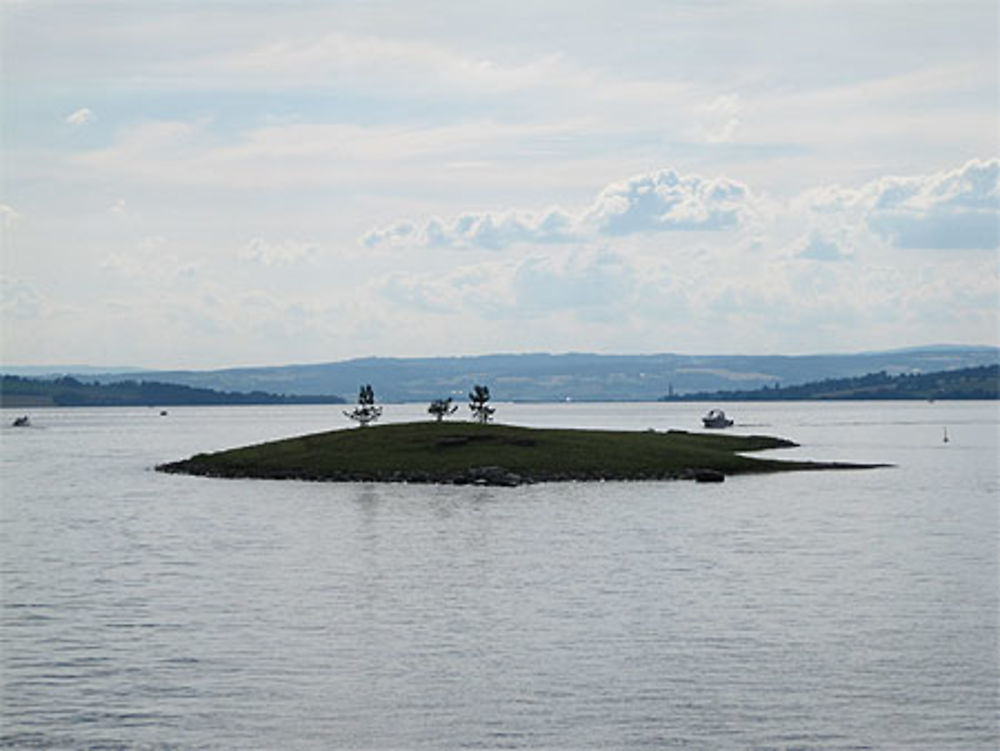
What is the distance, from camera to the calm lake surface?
39688 mm

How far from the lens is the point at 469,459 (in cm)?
14725

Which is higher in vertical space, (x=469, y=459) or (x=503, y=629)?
(x=469, y=459)

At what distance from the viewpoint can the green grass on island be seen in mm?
143000

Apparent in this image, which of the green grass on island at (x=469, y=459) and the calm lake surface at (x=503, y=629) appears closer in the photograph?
the calm lake surface at (x=503, y=629)

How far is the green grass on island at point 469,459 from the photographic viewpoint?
143000 millimetres

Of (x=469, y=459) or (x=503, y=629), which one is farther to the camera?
(x=469, y=459)

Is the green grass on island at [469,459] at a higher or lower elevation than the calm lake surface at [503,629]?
higher

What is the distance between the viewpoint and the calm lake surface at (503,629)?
3969 cm

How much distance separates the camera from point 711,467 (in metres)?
152

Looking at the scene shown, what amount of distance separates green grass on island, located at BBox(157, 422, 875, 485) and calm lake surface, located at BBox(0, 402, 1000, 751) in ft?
117

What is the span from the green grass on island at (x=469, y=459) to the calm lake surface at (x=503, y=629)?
3579 cm

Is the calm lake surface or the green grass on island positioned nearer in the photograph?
the calm lake surface

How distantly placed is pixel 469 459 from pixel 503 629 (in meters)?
93.0

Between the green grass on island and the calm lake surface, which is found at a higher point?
the green grass on island
